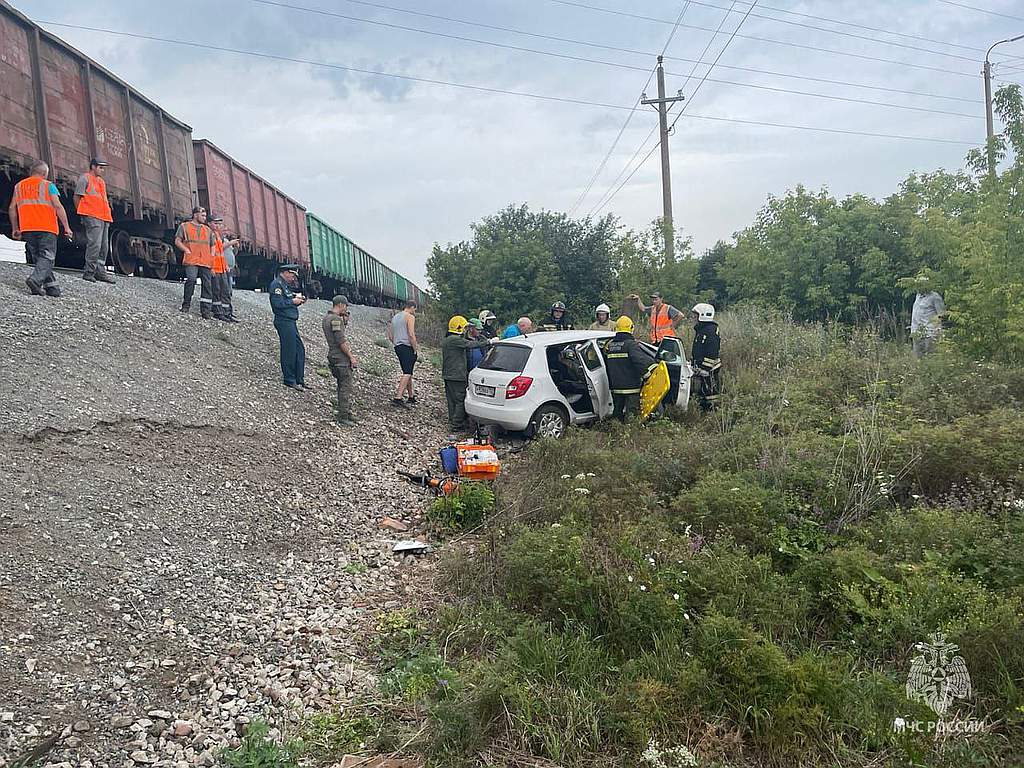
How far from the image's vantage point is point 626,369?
801 cm

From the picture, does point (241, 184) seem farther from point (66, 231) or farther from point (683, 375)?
point (683, 375)

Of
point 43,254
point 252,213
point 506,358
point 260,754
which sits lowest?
point 260,754

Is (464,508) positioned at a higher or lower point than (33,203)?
lower

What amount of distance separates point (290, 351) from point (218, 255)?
279cm

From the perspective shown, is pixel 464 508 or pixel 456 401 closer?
pixel 464 508

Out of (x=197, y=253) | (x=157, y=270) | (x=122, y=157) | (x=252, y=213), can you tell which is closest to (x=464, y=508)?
(x=197, y=253)

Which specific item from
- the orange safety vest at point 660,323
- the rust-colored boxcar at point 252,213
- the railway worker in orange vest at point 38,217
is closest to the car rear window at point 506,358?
the orange safety vest at point 660,323

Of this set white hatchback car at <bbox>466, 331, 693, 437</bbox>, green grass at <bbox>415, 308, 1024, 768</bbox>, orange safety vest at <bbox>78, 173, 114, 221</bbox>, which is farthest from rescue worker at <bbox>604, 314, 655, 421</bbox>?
orange safety vest at <bbox>78, 173, 114, 221</bbox>

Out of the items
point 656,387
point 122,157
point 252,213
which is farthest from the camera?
point 252,213

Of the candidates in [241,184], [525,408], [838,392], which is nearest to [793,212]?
[838,392]

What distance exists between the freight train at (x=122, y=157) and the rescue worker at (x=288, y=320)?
387cm

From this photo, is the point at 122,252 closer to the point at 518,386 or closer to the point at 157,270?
the point at 157,270

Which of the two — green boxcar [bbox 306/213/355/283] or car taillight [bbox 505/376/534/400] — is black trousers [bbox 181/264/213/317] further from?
green boxcar [bbox 306/213/355/283]

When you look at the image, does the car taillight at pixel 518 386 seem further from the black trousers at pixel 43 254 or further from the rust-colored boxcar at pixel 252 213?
the rust-colored boxcar at pixel 252 213
